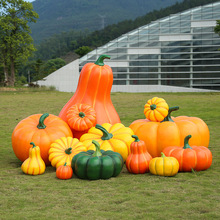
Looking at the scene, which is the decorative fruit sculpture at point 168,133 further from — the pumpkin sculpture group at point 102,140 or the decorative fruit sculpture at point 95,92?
the decorative fruit sculpture at point 95,92

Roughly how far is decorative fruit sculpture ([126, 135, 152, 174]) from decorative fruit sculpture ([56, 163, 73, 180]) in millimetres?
876

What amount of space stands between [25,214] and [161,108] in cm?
342

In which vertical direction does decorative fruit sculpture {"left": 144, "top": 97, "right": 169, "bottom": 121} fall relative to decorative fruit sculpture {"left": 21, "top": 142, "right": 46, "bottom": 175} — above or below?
above

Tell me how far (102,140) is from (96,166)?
3.48 feet

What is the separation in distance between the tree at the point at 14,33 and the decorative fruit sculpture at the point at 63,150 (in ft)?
115

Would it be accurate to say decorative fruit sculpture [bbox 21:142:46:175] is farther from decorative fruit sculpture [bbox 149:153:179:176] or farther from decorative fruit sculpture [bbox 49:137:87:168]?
decorative fruit sculpture [bbox 149:153:179:176]

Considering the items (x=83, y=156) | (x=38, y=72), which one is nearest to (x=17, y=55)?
(x=38, y=72)

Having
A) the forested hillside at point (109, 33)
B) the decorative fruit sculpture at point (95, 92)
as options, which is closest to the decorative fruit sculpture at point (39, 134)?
the decorative fruit sculpture at point (95, 92)

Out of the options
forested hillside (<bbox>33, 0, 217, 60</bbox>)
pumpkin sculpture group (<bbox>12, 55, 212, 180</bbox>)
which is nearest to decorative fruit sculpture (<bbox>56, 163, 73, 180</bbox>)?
pumpkin sculpture group (<bbox>12, 55, 212, 180</bbox>)

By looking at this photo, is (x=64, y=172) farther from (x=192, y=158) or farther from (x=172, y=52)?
(x=172, y=52)

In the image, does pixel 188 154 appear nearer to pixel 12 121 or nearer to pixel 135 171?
pixel 135 171

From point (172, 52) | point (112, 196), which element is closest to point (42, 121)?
point (112, 196)

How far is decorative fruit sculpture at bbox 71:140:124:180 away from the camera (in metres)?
4.99

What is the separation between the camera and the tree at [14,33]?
40250 mm
